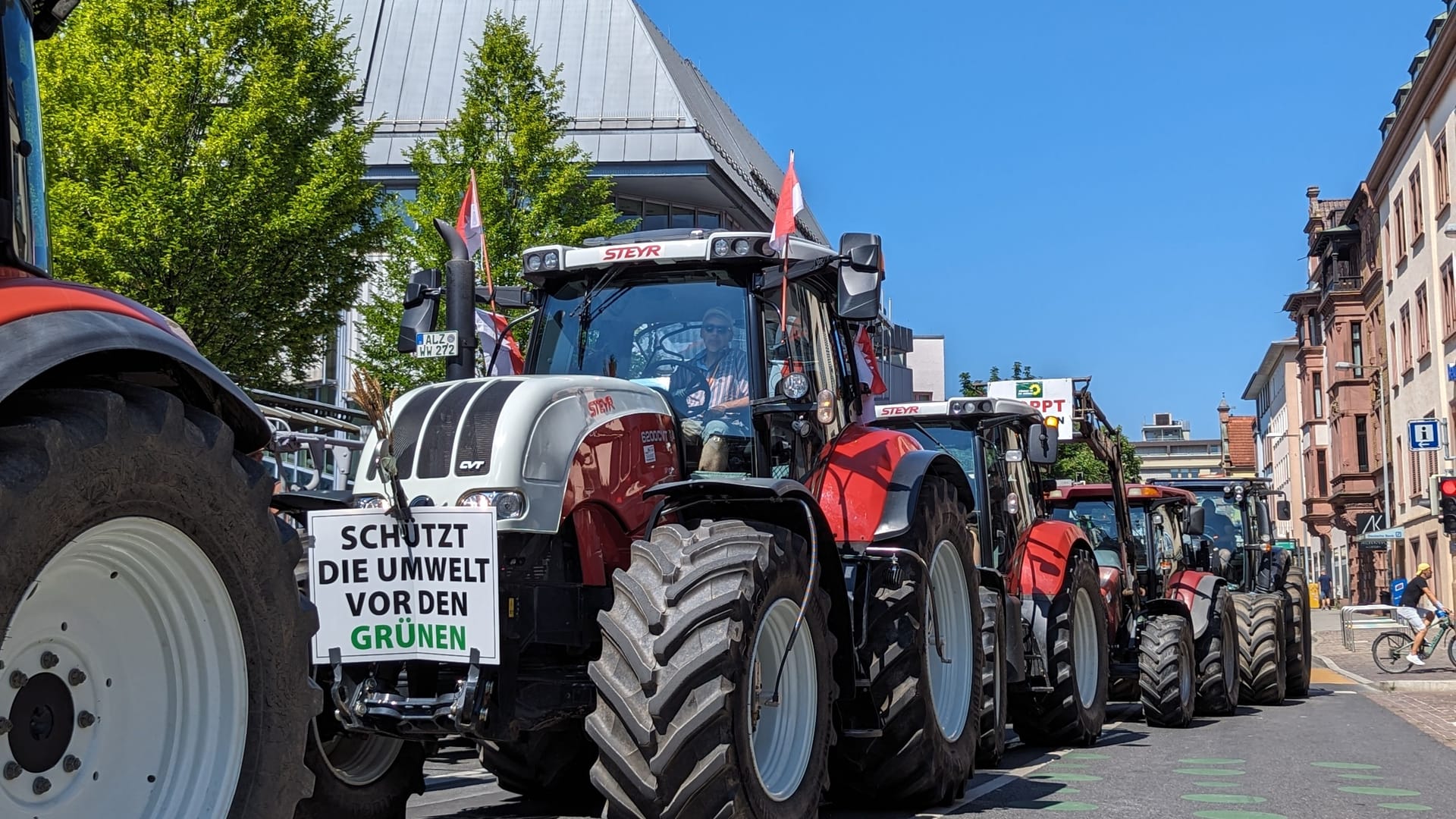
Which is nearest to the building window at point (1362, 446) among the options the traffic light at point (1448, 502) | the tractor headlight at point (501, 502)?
the traffic light at point (1448, 502)

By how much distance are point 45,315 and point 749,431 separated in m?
4.26

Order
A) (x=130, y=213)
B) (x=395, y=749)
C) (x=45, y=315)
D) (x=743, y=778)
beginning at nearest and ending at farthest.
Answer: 1. (x=45, y=315)
2. (x=743, y=778)
3. (x=395, y=749)
4. (x=130, y=213)

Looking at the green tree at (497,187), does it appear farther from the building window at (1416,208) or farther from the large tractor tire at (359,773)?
the building window at (1416,208)

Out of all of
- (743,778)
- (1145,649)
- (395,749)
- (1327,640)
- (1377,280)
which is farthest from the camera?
(1377,280)

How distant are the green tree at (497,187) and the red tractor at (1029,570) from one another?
11.3 m

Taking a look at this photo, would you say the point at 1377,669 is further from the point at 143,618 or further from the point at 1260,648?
the point at 143,618

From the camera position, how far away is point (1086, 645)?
12.3 metres

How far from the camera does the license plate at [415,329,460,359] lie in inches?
275

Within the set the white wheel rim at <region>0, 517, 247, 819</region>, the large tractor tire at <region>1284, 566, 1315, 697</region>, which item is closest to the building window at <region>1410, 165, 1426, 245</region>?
the large tractor tire at <region>1284, 566, 1315, 697</region>

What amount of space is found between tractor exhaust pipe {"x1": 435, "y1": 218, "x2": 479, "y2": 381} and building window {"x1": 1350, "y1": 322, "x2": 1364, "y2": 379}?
66803 millimetres

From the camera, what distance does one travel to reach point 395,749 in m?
6.61

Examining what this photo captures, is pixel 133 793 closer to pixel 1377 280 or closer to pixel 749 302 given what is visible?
pixel 749 302

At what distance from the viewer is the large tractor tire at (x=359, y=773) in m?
6.21

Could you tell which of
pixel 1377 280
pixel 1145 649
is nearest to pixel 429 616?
pixel 1145 649
